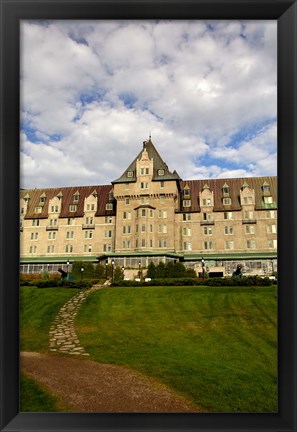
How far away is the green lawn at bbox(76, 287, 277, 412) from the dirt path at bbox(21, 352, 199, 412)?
0.48 meters

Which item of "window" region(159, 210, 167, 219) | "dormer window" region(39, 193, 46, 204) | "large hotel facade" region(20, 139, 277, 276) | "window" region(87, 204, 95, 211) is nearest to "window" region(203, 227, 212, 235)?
"large hotel facade" region(20, 139, 277, 276)

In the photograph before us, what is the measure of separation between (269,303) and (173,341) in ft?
28.5

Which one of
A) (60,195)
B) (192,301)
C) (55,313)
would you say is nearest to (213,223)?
(60,195)

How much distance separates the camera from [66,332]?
51.2 ft

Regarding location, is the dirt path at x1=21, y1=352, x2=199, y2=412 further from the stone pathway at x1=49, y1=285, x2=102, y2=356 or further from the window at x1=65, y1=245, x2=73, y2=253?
the window at x1=65, y1=245, x2=73, y2=253

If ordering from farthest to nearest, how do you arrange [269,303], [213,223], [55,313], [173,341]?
[213,223], [269,303], [55,313], [173,341]

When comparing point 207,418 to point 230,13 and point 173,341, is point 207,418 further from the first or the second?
point 173,341

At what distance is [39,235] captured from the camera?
50469mm

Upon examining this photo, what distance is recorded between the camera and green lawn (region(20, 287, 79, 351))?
45.8 feet

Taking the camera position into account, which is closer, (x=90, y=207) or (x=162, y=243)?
(x=162, y=243)

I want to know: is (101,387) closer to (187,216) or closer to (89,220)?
(187,216)

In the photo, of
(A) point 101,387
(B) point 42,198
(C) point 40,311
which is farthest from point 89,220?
(A) point 101,387

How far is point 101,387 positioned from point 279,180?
7.09 meters

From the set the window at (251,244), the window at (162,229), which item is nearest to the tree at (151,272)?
the window at (162,229)
